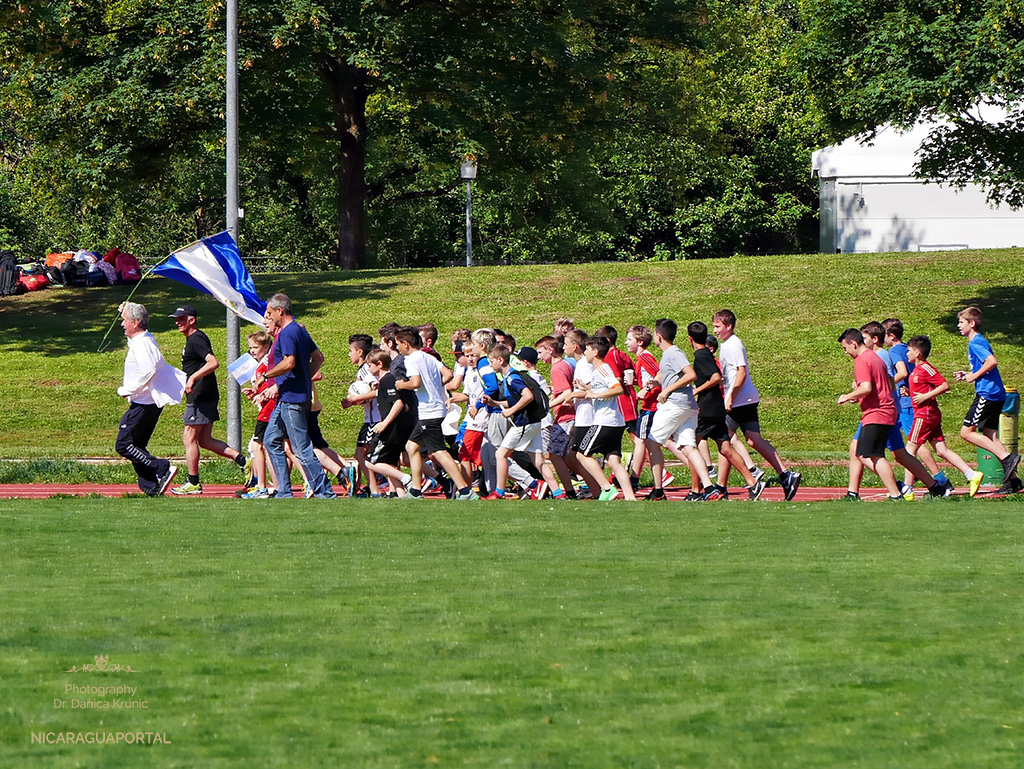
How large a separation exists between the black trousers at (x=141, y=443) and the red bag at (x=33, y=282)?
2388 cm

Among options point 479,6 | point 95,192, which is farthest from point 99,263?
point 479,6

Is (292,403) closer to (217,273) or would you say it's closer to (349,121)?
Result: (217,273)

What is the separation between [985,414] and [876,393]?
5.91ft

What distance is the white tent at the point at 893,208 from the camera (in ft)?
125

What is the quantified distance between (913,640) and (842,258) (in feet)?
92.3

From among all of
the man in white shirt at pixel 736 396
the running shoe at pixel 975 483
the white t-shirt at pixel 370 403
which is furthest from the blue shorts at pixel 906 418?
the white t-shirt at pixel 370 403

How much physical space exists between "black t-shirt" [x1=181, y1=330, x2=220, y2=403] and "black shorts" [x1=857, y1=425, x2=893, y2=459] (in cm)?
626

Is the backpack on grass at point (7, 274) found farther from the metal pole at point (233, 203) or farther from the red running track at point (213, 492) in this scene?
the red running track at point (213, 492)

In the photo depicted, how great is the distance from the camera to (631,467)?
16.0 m

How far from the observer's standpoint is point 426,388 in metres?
14.1

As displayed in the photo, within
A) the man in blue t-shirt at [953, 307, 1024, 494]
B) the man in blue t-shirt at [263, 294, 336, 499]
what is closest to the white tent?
the man in blue t-shirt at [953, 307, 1024, 494]

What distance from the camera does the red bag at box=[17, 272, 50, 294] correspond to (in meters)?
36.5

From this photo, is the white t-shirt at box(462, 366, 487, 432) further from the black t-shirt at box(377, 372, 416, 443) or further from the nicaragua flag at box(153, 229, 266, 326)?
the nicaragua flag at box(153, 229, 266, 326)

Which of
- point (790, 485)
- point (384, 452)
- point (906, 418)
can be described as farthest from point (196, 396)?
point (906, 418)
